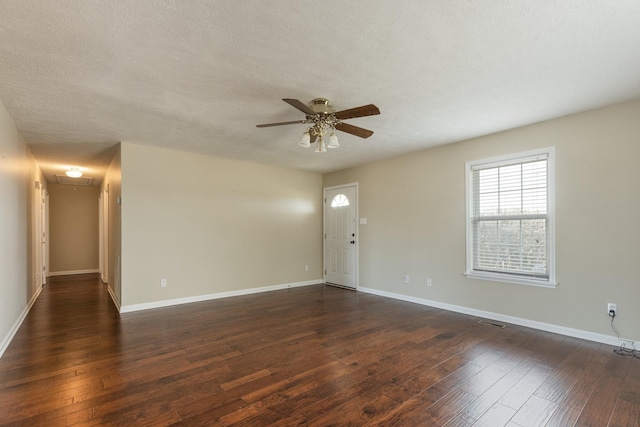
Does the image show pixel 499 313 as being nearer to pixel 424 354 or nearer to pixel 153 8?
pixel 424 354

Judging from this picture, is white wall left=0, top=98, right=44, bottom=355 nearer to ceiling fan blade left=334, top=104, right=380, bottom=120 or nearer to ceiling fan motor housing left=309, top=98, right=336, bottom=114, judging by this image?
ceiling fan motor housing left=309, top=98, right=336, bottom=114

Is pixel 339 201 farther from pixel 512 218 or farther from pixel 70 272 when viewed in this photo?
pixel 70 272

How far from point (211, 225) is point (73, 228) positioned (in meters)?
5.75

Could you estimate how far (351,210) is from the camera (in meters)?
6.35

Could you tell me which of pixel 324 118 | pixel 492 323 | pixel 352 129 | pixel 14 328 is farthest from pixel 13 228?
pixel 492 323

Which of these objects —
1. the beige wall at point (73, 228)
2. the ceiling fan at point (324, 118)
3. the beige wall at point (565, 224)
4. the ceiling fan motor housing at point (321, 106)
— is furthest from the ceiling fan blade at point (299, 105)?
the beige wall at point (73, 228)

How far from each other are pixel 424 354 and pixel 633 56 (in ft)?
9.53

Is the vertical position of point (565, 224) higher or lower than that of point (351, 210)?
lower

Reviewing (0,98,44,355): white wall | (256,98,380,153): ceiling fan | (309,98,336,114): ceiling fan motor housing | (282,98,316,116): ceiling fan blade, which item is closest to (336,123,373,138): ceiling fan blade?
(256,98,380,153): ceiling fan

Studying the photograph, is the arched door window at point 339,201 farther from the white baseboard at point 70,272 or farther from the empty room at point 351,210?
the white baseboard at point 70,272

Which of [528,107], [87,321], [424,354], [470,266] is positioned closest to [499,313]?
[470,266]

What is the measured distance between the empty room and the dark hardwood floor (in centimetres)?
2

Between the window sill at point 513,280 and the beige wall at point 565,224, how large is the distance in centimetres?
6

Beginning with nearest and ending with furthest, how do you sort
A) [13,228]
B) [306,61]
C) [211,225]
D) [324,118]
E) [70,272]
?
[306,61] < [324,118] < [13,228] < [211,225] < [70,272]
